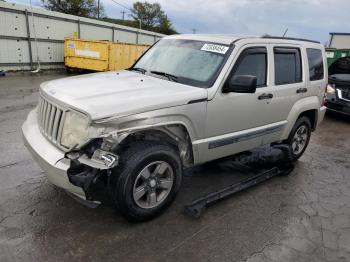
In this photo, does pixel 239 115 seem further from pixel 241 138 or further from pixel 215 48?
pixel 215 48

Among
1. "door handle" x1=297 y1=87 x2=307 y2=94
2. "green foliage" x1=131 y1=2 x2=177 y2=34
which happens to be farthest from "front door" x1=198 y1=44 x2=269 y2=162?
"green foliage" x1=131 y1=2 x2=177 y2=34

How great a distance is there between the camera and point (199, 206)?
3.66 meters

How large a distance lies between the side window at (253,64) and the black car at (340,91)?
539cm

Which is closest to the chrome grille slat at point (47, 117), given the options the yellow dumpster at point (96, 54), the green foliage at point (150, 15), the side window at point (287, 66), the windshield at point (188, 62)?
the windshield at point (188, 62)

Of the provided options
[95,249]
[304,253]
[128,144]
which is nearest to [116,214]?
[95,249]

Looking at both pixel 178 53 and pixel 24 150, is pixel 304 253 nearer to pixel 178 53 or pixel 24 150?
pixel 178 53

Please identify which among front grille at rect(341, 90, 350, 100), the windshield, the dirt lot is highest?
the windshield

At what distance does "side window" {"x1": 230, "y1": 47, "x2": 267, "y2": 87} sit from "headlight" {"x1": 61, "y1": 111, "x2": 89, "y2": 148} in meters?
1.82

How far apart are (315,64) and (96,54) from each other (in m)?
11.5

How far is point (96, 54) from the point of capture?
49.4 ft

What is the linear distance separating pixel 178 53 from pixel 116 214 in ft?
7.04

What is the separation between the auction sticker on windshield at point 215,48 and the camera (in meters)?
3.98

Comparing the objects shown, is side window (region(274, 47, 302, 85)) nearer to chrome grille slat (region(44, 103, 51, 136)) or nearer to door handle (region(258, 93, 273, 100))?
door handle (region(258, 93, 273, 100))

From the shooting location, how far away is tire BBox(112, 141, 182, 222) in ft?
10.1
